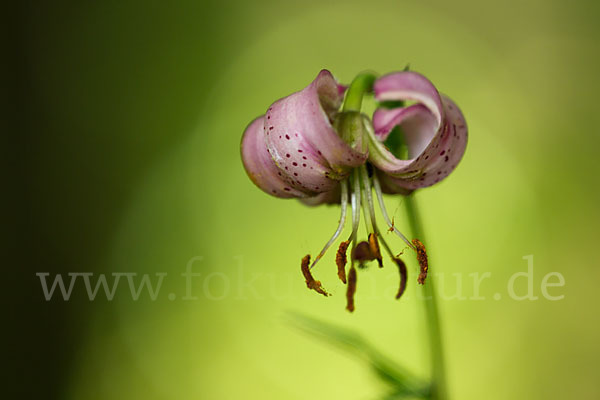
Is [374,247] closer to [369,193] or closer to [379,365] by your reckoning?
[369,193]

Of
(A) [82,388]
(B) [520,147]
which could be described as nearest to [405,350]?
(B) [520,147]

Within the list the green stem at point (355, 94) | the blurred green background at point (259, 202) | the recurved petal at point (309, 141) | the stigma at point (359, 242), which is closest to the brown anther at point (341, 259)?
the stigma at point (359, 242)

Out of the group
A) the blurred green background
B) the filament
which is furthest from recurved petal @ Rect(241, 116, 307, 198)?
the blurred green background

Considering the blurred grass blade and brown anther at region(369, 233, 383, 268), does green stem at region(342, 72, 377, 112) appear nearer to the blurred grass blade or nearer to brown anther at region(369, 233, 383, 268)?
brown anther at region(369, 233, 383, 268)

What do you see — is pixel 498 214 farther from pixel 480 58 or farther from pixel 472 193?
pixel 480 58

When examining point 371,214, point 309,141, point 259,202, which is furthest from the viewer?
point 259,202

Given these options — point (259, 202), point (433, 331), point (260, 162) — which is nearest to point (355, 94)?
point (260, 162)

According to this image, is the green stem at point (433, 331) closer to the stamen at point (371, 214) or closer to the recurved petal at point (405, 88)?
the stamen at point (371, 214)
